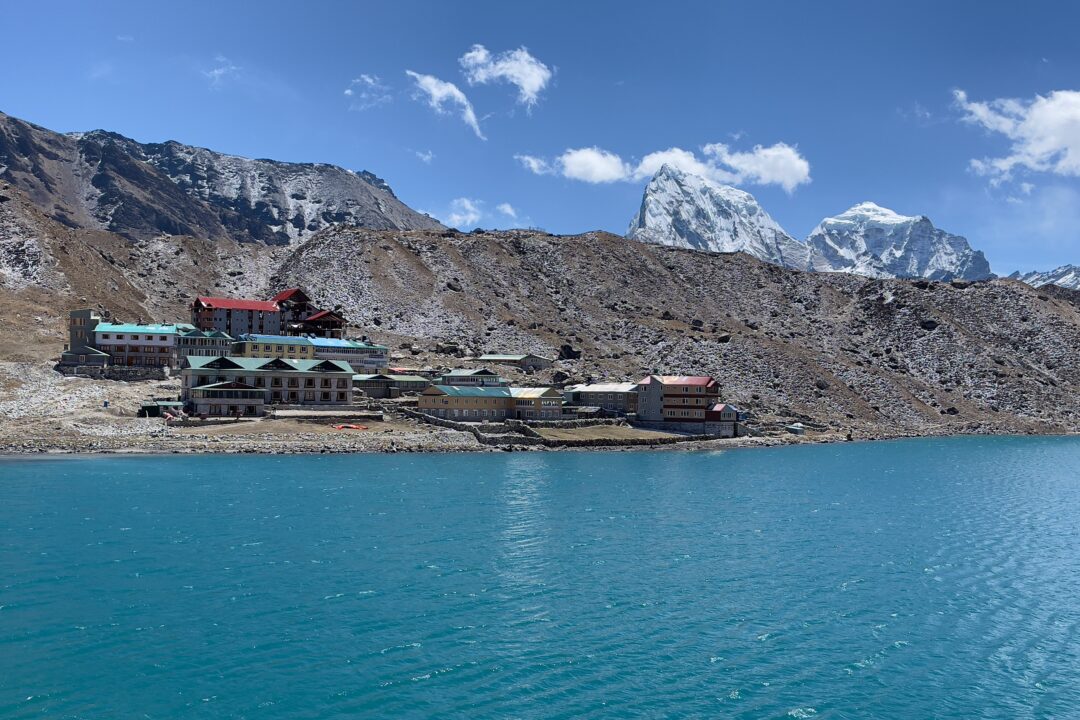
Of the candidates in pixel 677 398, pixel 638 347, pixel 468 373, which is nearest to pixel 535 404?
pixel 468 373

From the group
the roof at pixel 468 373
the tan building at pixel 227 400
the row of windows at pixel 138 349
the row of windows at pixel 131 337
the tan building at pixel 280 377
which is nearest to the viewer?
the tan building at pixel 227 400

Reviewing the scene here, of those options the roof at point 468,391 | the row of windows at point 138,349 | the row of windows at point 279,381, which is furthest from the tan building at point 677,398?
the row of windows at point 138,349

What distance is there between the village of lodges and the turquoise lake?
34.0 meters

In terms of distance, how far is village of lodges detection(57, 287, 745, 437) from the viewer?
10962 cm

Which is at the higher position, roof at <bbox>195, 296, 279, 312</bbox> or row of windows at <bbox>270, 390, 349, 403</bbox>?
roof at <bbox>195, 296, 279, 312</bbox>

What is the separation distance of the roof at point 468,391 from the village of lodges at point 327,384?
0.15 m

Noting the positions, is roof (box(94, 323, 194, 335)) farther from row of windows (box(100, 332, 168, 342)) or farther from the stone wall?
the stone wall

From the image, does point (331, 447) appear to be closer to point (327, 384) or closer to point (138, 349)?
point (327, 384)

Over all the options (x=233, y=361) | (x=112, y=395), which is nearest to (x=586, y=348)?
(x=233, y=361)

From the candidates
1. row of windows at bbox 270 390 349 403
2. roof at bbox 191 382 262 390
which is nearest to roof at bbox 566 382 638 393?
row of windows at bbox 270 390 349 403

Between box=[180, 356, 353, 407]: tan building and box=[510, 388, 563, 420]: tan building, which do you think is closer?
box=[180, 356, 353, 407]: tan building

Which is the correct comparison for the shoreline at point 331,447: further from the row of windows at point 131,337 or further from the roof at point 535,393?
the row of windows at point 131,337

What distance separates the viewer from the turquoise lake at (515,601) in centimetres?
2983

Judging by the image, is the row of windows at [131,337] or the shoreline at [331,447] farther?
the row of windows at [131,337]
